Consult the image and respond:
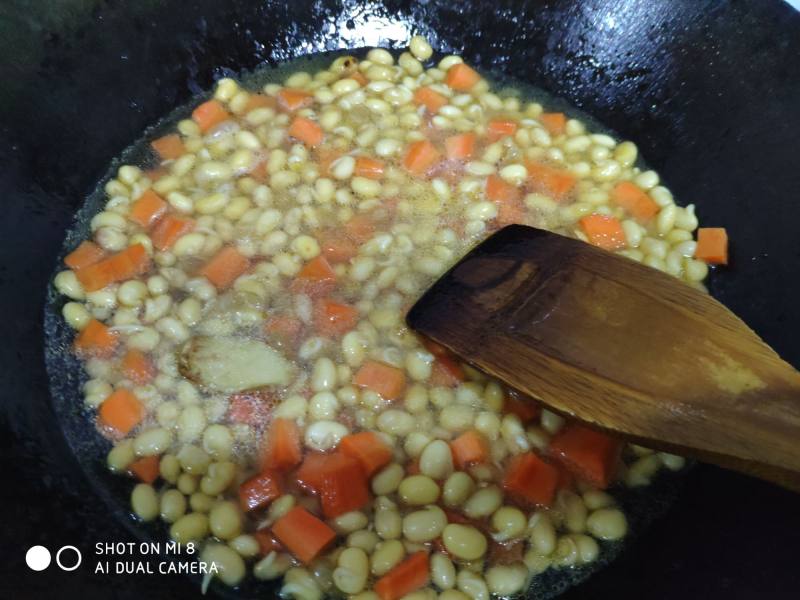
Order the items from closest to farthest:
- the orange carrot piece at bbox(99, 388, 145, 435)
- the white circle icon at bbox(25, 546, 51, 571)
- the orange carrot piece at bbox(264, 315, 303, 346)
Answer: the white circle icon at bbox(25, 546, 51, 571), the orange carrot piece at bbox(99, 388, 145, 435), the orange carrot piece at bbox(264, 315, 303, 346)

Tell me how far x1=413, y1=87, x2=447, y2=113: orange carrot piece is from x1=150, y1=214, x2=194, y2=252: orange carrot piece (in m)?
0.74

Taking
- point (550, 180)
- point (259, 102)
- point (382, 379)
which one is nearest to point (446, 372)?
point (382, 379)

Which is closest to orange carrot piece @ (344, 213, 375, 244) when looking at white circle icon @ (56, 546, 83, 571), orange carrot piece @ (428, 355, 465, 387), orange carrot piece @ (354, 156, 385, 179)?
orange carrot piece @ (354, 156, 385, 179)

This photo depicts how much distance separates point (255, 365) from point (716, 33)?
4.55 ft

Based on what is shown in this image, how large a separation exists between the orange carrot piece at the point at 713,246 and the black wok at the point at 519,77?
0.03m

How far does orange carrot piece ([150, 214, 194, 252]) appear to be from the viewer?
5.45ft

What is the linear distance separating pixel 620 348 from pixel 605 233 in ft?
1.90

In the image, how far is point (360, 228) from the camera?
1.71m

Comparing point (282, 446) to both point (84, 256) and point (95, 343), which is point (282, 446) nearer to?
point (95, 343)

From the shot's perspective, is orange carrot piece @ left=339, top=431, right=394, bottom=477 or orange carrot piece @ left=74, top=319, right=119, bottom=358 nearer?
orange carrot piece @ left=339, top=431, right=394, bottom=477

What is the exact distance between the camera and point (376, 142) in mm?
1850

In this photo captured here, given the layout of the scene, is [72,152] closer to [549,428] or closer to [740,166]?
[549,428]

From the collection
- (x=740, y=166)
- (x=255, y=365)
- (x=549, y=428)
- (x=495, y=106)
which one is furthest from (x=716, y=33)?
(x=255, y=365)

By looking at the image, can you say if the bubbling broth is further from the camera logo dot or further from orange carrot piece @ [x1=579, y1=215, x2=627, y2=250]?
the camera logo dot
